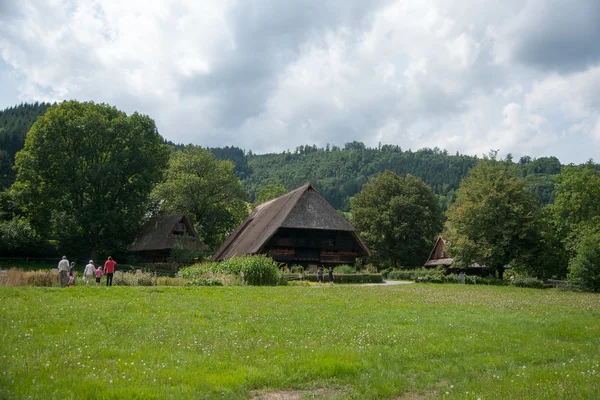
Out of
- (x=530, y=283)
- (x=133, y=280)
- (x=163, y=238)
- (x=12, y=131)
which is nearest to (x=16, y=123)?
(x=12, y=131)

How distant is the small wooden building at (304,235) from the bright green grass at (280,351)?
27174 mm

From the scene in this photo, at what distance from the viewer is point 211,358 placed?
830cm

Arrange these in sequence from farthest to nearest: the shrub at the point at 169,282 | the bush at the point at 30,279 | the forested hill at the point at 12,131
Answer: the forested hill at the point at 12,131 → the shrub at the point at 169,282 → the bush at the point at 30,279

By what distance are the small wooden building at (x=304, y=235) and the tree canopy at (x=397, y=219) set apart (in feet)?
46.3

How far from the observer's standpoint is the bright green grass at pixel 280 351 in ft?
22.6

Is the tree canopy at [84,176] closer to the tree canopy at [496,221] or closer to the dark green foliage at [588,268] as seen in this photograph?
the tree canopy at [496,221]

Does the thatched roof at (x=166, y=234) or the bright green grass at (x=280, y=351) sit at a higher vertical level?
the thatched roof at (x=166, y=234)

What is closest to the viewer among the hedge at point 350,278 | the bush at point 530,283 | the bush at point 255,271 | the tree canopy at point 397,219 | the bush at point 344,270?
the bush at point 255,271

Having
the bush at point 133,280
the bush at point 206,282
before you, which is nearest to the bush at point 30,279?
the bush at point 133,280

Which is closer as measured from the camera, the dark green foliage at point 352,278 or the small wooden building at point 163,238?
the dark green foliage at point 352,278

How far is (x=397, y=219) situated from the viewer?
199 feet

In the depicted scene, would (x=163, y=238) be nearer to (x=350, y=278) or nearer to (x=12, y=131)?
(x=350, y=278)

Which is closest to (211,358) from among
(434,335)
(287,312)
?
(434,335)

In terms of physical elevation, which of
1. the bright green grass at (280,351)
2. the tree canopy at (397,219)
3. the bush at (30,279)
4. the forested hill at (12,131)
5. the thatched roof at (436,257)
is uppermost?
the forested hill at (12,131)
